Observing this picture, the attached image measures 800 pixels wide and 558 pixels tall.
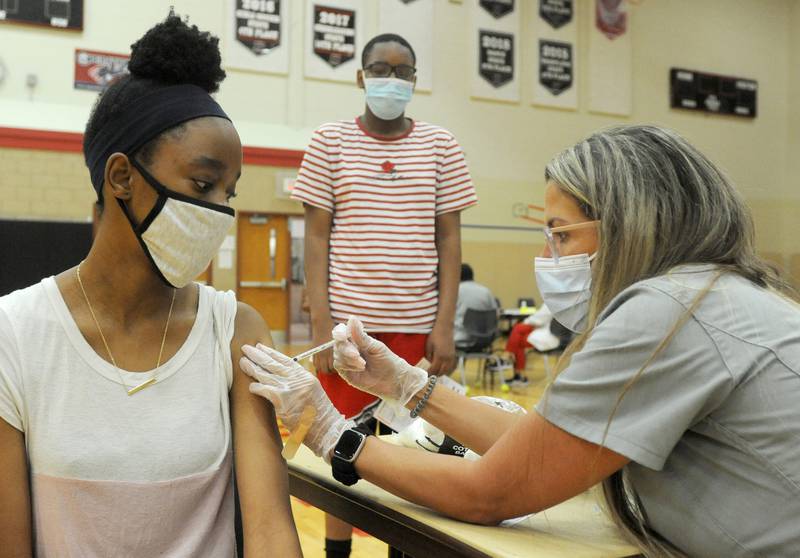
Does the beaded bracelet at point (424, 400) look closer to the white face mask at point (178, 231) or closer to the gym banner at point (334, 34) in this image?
the white face mask at point (178, 231)

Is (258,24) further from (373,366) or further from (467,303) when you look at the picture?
(373,366)

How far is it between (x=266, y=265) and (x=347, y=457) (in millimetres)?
8347

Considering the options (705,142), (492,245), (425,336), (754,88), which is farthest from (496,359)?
(754,88)

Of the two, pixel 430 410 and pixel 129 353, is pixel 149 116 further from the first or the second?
pixel 430 410

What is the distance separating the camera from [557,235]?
4.82 feet

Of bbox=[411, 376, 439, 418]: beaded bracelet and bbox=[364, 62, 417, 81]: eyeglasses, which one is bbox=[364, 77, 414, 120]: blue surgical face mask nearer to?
bbox=[364, 62, 417, 81]: eyeglasses

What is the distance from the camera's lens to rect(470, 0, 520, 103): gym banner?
34.6 feet

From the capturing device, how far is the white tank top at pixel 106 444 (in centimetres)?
116

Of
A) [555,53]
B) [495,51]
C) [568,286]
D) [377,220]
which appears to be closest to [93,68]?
[495,51]

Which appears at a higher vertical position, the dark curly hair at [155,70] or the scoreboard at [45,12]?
the scoreboard at [45,12]

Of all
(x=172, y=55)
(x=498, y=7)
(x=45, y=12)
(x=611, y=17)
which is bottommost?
(x=172, y=55)

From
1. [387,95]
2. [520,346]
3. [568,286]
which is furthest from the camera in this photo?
[520,346]

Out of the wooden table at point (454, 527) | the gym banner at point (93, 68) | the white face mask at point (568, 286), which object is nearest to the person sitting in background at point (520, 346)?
the gym banner at point (93, 68)

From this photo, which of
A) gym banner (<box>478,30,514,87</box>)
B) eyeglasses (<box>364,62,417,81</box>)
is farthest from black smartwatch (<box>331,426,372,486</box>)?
gym banner (<box>478,30,514,87</box>)
